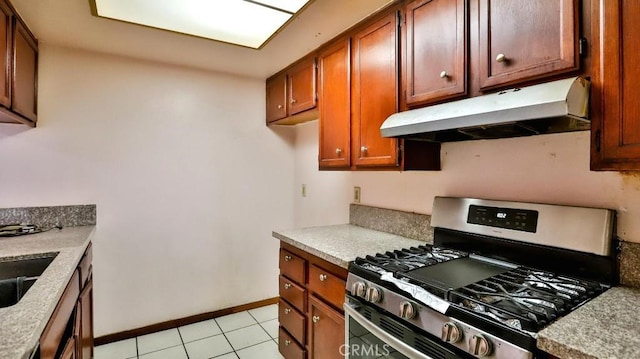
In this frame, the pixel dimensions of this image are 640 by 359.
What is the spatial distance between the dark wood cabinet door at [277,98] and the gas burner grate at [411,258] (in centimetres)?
165

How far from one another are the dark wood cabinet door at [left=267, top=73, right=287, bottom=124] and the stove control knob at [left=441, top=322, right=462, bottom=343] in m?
2.15

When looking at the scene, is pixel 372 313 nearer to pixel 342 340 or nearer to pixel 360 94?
pixel 342 340

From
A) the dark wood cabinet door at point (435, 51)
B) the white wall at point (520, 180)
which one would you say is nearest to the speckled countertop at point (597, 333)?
the white wall at point (520, 180)

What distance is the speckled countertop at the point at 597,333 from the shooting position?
755mm

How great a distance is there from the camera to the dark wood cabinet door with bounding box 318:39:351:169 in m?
2.03

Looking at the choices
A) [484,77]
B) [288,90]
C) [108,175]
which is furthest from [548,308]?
[108,175]

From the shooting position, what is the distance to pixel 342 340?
5.23 ft

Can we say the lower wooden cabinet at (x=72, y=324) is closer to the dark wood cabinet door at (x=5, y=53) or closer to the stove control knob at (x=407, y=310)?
the dark wood cabinet door at (x=5, y=53)

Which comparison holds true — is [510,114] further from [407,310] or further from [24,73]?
[24,73]

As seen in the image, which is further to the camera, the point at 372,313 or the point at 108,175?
the point at 108,175

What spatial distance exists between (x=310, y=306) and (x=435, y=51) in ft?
4.82

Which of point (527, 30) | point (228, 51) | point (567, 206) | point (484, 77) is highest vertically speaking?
point (228, 51)

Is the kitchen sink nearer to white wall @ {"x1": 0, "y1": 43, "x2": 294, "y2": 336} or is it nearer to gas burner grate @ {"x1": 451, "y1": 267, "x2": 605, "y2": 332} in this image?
white wall @ {"x1": 0, "y1": 43, "x2": 294, "y2": 336}

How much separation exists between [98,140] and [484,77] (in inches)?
100
